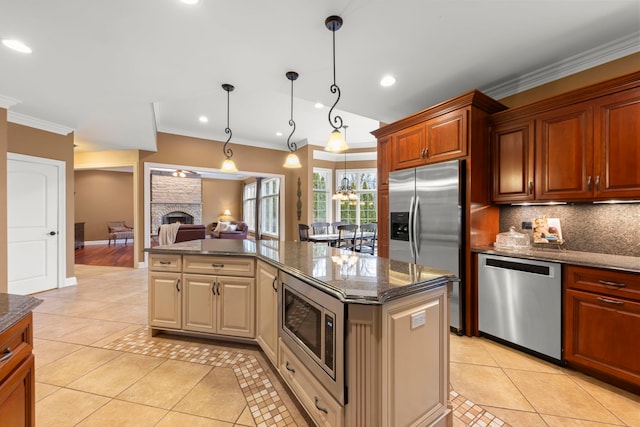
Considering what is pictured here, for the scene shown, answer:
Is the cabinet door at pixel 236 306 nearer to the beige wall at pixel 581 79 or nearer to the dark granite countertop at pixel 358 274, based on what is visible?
the dark granite countertop at pixel 358 274

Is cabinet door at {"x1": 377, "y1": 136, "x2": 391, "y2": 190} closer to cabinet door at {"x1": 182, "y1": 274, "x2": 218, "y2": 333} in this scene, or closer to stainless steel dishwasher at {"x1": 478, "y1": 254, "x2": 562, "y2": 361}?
stainless steel dishwasher at {"x1": 478, "y1": 254, "x2": 562, "y2": 361}

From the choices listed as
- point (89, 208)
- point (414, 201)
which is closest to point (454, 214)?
point (414, 201)

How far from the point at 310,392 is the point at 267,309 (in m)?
0.73

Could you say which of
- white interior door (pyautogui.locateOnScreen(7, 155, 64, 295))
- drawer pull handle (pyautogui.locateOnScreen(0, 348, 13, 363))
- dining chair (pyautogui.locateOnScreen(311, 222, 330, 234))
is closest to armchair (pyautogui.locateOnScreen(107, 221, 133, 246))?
white interior door (pyautogui.locateOnScreen(7, 155, 64, 295))

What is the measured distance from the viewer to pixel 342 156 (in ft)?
25.4

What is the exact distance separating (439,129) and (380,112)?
3.86ft

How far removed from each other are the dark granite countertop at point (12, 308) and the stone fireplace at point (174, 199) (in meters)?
9.85

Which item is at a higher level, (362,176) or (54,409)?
(362,176)

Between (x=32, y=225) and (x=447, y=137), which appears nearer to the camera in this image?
(x=447, y=137)

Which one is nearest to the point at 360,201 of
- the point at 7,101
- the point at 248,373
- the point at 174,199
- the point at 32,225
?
the point at 248,373

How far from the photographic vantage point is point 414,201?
3041 millimetres

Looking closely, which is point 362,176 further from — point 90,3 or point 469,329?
point 90,3

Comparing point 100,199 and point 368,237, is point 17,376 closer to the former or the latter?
point 368,237

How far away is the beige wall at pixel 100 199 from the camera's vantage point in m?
9.19
